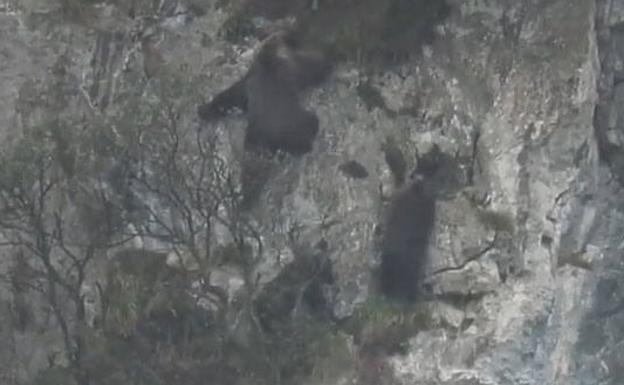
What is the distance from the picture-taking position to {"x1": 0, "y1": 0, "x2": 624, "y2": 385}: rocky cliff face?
32.1 m

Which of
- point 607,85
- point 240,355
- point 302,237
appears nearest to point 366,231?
point 302,237

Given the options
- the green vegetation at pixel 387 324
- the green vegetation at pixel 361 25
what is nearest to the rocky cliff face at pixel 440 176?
the green vegetation at pixel 387 324

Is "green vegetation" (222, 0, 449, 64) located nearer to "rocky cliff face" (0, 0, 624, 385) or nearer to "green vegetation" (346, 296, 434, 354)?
"rocky cliff face" (0, 0, 624, 385)

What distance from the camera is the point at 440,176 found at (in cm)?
3253

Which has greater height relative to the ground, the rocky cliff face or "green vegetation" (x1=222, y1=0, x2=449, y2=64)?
"green vegetation" (x1=222, y1=0, x2=449, y2=64)

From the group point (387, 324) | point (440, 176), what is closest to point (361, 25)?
point (440, 176)

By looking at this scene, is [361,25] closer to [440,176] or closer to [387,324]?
[440,176]

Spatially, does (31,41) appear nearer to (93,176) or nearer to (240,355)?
(93,176)

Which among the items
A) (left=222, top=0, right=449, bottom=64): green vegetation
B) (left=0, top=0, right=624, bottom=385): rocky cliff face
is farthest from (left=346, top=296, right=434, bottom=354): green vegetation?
(left=222, top=0, right=449, bottom=64): green vegetation

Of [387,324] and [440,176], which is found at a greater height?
[440,176]

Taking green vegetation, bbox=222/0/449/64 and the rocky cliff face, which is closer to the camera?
the rocky cliff face

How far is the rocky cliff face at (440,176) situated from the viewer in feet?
105

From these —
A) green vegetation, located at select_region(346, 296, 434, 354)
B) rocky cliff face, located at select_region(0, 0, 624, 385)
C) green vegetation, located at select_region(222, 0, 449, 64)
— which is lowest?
green vegetation, located at select_region(346, 296, 434, 354)

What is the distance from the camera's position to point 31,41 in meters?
32.7
